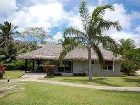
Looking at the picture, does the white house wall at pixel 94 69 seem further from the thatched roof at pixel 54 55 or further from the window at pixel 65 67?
the thatched roof at pixel 54 55

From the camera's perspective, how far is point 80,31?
31.7 meters

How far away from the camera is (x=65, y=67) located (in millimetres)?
42938

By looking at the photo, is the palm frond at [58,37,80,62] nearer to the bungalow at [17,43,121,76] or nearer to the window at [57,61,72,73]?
the bungalow at [17,43,121,76]

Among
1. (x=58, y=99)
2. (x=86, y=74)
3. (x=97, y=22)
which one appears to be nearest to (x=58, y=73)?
(x=86, y=74)

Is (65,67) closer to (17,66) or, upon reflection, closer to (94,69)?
(94,69)

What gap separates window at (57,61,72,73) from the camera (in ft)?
140

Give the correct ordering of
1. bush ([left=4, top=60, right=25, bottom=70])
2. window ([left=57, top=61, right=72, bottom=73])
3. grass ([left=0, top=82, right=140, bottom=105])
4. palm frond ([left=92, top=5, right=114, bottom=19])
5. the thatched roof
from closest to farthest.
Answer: grass ([left=0, top=82, right=140, bottom=105]) < palm frond ([left=92, top=5, right=114, bottom=19]) < the thatched roof < window ([left=57, top=61, right=72, bottom=73]) < bush ([left=4, top=60, right=25, bottom=70])

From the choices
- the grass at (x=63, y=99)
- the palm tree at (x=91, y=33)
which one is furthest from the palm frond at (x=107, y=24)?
the grass at (x=63, y=99)

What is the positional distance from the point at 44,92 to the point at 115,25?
1340 centimetres

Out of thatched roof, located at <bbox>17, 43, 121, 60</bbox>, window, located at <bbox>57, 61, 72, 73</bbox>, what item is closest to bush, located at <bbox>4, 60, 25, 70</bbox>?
thatched roof, located at <bbox>17, 43, 121, 60</bbox>

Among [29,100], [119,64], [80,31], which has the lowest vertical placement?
[29,100]

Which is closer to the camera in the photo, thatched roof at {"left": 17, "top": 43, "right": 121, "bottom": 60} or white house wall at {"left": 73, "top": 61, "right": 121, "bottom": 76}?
thatched roof at {"left": 17, "top": 43, "right": 121, "bottom": 60}

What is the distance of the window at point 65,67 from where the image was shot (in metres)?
42.8

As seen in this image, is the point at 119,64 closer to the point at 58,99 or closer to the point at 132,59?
the point at 132,59
